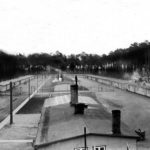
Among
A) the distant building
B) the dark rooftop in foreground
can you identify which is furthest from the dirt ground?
the distant building

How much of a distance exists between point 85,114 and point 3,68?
125 m

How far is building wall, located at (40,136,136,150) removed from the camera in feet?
59.8

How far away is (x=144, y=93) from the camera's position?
68.1 meters

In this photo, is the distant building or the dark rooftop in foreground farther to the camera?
the dark rooftop in foreground

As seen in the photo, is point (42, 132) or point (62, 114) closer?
point (42, 132)

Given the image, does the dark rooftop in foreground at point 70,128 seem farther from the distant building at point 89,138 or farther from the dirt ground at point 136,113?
the dirt ground at point 136,113

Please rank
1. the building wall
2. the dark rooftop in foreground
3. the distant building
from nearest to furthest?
the distant building, the building wall, the dark rooftop in foreground

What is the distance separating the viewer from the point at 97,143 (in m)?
18.4

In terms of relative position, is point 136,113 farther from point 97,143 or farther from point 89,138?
point 89,138

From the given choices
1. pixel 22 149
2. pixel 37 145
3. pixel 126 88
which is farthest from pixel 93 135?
pixel 126 88

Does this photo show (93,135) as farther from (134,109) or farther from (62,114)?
(134,109)

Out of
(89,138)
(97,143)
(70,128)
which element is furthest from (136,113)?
(89,138)

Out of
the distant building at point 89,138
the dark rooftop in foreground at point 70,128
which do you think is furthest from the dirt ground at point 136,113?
the distant building at point 89,138

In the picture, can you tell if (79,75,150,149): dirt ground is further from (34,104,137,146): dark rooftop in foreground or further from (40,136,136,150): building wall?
(40,136,136,150): building wall
